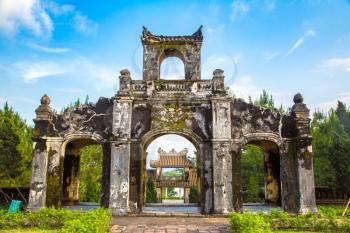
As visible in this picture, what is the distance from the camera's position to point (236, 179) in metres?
12.5

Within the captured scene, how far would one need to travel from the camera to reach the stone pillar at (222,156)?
40.0 feet

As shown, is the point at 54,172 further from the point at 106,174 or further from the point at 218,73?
the point at 218,73

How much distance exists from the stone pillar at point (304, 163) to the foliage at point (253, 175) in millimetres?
8602

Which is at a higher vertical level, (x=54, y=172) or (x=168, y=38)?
(x=168, y=38)

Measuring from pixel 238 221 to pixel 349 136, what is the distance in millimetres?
13351

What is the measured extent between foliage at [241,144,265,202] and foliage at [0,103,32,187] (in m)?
14.2

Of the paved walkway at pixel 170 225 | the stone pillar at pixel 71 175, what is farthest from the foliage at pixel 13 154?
→ the paved walkway at pixel 170 225

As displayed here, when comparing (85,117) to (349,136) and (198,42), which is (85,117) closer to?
(198,42)

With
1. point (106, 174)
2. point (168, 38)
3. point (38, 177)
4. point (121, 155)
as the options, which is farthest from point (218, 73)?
point (38, 177)

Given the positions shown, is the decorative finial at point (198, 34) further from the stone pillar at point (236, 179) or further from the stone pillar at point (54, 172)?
the stone pillar at point (54, 172)

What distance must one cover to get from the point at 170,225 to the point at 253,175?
42.4ft

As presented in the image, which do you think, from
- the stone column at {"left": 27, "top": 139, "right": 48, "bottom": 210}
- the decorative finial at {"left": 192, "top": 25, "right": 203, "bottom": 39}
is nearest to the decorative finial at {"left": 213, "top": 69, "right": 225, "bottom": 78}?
the decorative finial at {"left": 192, "top": 25, "right": 203, "bottom": 39}

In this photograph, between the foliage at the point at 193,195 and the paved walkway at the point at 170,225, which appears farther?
the foliage at the point at 193,195

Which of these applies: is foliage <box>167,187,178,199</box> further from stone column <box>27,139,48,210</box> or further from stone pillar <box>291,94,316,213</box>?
stone pillar <box>291,94,316,213</box>
